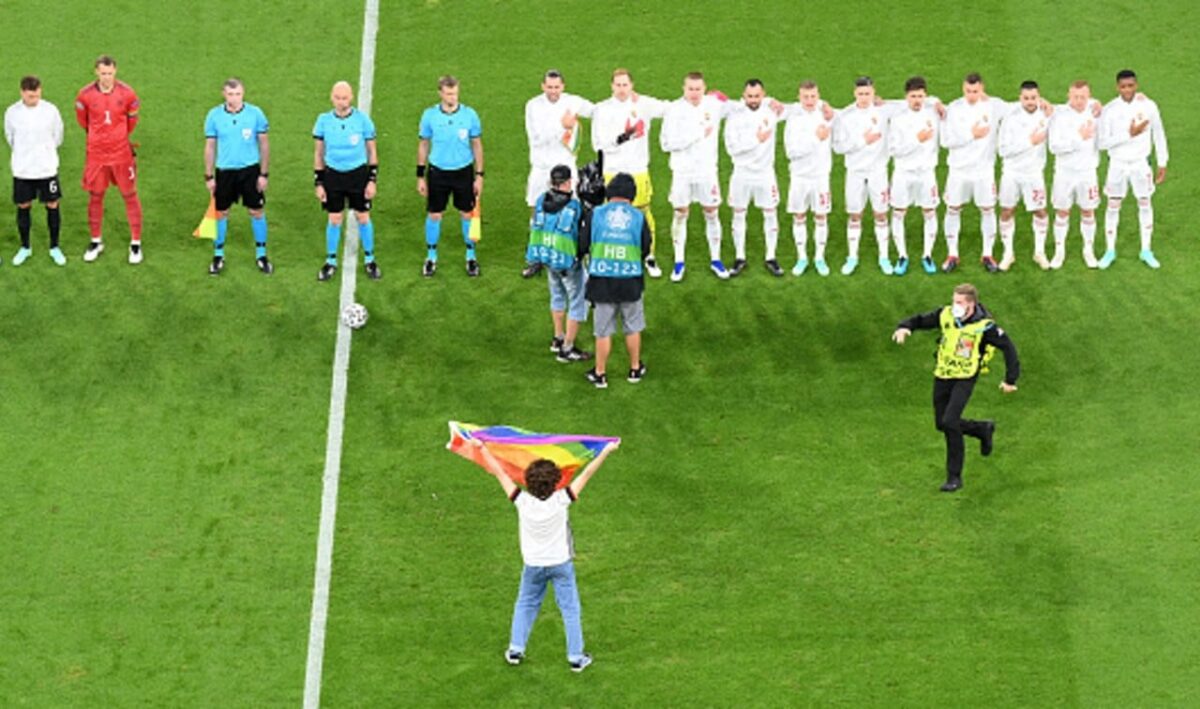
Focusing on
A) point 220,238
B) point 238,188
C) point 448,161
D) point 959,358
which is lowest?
point 959,358

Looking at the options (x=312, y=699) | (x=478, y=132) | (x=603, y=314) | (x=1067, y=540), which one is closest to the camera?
(x=312, y=699)

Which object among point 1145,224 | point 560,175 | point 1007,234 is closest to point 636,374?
point 560,175

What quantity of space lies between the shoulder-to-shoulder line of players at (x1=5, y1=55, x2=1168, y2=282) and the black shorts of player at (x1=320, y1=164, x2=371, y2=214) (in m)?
0.05

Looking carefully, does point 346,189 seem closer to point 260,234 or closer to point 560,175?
point 260,234

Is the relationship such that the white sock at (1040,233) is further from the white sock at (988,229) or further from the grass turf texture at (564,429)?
the white sock at (988,229)

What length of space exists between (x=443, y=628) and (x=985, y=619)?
15.5 feet

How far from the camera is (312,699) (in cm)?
2425

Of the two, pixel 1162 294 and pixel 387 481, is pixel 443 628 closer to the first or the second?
pixel 387 481

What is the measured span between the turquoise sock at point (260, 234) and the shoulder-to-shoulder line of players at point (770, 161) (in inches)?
0.9

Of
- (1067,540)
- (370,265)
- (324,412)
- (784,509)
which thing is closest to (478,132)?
(370,265)

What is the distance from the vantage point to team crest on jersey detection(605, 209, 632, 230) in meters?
27.6

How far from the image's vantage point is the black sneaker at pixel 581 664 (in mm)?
24547

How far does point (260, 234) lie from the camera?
30297 millimetres

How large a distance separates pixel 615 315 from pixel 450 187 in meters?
2.91
